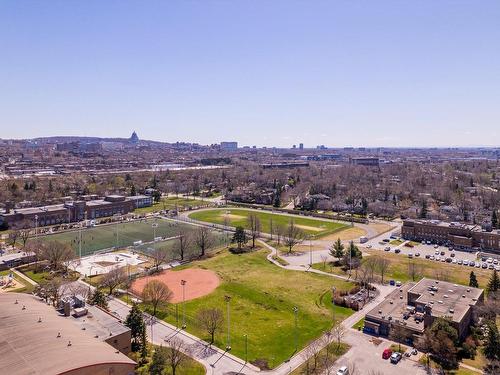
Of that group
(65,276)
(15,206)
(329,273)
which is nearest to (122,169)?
(15,206)

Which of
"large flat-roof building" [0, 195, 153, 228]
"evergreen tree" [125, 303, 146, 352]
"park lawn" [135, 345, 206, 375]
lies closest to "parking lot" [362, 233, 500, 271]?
"park lawn" [135, 345, 206, 375]

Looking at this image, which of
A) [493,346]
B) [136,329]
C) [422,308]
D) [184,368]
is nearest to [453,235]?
[422,308]

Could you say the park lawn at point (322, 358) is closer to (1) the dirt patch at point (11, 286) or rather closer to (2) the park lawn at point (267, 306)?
(2) the park lawn at point (267, 306)

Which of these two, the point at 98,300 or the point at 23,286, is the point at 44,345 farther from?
the point at 23,286

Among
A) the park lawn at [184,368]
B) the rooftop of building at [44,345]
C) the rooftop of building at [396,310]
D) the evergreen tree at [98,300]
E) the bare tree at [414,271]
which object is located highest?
the rooftop of building at [44,345]

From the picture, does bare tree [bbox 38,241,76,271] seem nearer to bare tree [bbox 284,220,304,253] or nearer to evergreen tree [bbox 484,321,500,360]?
bare tree [bbox 284,220,304,253]

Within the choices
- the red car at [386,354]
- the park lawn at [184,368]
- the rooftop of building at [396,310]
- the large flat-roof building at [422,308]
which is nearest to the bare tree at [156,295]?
the park lawn at [184,368]

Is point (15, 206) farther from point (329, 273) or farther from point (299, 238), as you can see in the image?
point (329, 273)

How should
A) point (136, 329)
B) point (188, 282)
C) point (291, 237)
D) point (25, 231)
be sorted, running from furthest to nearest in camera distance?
point (25, 231)
point (291, 237)
point (188, 282)
point (136, 329)
